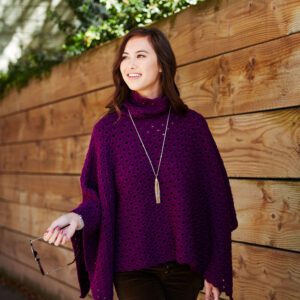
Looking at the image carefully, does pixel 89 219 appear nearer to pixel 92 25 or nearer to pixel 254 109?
pixel 254 109

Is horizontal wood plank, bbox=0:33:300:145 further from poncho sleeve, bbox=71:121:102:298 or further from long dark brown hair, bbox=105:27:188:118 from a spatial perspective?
poncho sleeve, bbox=71:121:102:298

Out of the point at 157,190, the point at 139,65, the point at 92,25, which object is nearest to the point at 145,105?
the point at 139,65

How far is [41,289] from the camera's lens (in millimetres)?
5160

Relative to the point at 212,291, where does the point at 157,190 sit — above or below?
above

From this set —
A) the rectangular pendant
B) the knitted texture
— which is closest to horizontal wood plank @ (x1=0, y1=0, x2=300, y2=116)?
the knitted texture

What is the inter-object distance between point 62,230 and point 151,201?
0.44 m

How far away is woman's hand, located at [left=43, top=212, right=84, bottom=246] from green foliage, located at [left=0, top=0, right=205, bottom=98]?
1934 millimetres

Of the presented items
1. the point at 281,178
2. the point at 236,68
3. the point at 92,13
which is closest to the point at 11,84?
the point at 92,13

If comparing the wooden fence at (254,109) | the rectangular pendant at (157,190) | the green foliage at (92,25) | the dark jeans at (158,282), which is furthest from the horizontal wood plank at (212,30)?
the dark jeans at (158,282)

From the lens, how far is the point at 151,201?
230cm

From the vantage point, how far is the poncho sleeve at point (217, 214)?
2328mm

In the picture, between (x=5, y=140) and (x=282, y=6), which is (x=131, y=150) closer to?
(x=282, y=6)

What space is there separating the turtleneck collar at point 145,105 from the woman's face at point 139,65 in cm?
4

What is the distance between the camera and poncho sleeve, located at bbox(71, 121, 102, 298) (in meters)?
2.22
